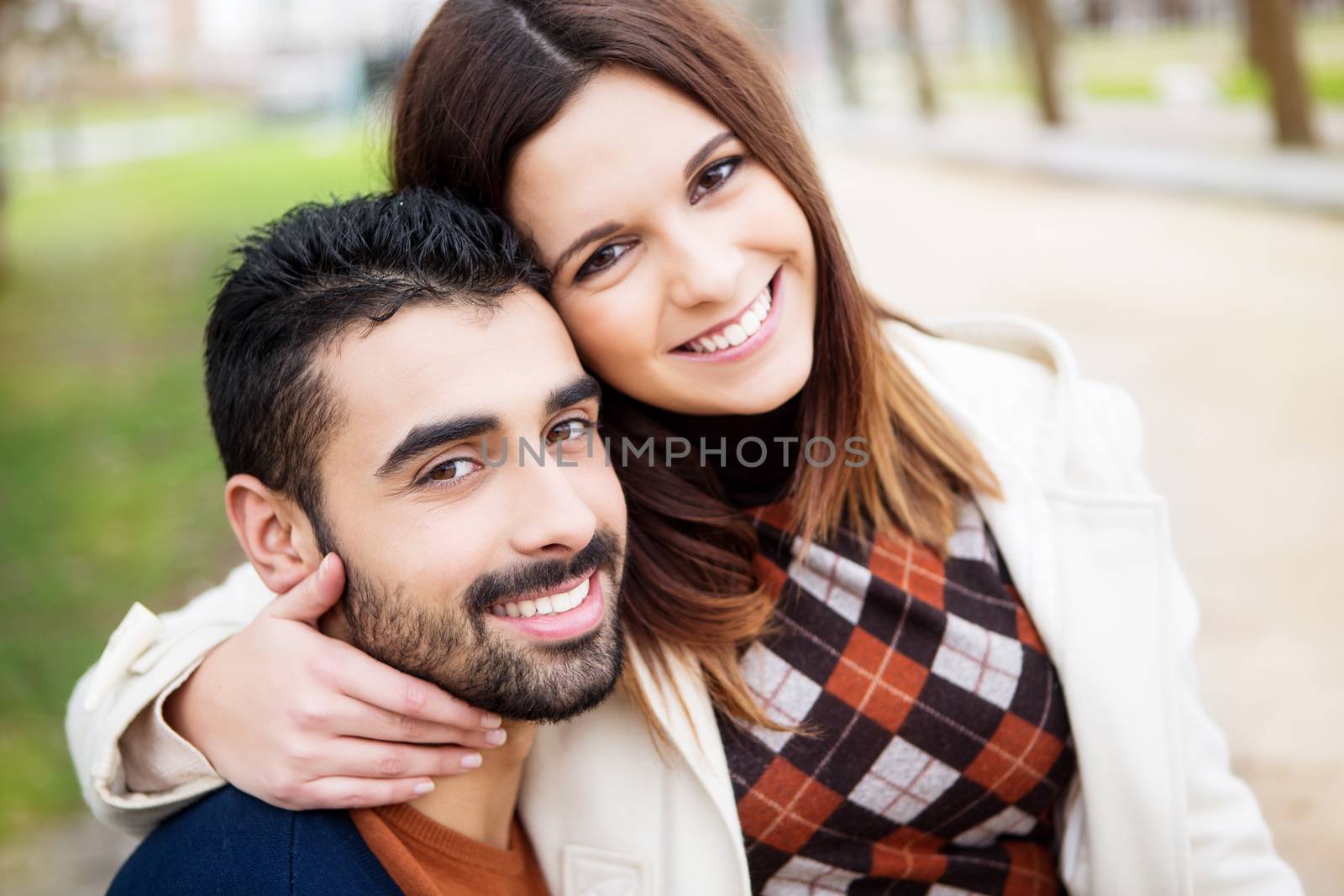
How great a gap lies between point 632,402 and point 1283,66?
9.26 meters

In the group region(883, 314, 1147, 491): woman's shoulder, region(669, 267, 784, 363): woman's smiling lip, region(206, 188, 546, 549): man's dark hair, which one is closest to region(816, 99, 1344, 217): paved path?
region(883, 314, 1147, 491): woman's shoulder

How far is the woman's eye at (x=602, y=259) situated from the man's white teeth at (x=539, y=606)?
514 millimetres

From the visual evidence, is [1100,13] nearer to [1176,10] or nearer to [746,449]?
[1176,10]

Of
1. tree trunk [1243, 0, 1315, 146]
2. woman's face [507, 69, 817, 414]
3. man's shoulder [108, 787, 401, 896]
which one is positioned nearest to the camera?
man's shoulder [108, 787, 401, 896]

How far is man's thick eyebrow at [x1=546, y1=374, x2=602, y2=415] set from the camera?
1711 millimetres

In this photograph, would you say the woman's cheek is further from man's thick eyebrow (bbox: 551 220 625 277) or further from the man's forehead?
the man's forehead

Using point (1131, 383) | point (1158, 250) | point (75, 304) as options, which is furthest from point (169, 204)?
point (1131, 383)

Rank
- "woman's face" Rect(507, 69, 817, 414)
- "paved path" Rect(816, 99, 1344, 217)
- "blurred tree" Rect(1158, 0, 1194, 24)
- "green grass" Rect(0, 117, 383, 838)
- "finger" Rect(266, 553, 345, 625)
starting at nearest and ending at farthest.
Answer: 1. "finger" Rect(266, 553, 345, 625)
2. "woman's face" Rect(507, 69, 817, 414)
3. "green grass" Rect(0, 117, 383, 838)
4. "paved path" Rect(816, 99, 1344, 217)
5. "blurred tree" Rect(1158, 0, 1194, 24)

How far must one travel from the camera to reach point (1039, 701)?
197cm

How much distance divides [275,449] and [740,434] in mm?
818

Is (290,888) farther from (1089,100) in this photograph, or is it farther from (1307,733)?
(1089,100)

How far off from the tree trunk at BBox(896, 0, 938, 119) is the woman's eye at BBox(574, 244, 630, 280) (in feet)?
65.2

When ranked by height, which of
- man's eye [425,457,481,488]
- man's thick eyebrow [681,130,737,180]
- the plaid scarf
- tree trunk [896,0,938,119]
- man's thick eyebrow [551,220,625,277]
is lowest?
tree trunk [896,0,938,119]

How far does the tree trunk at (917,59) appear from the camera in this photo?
20.1m
